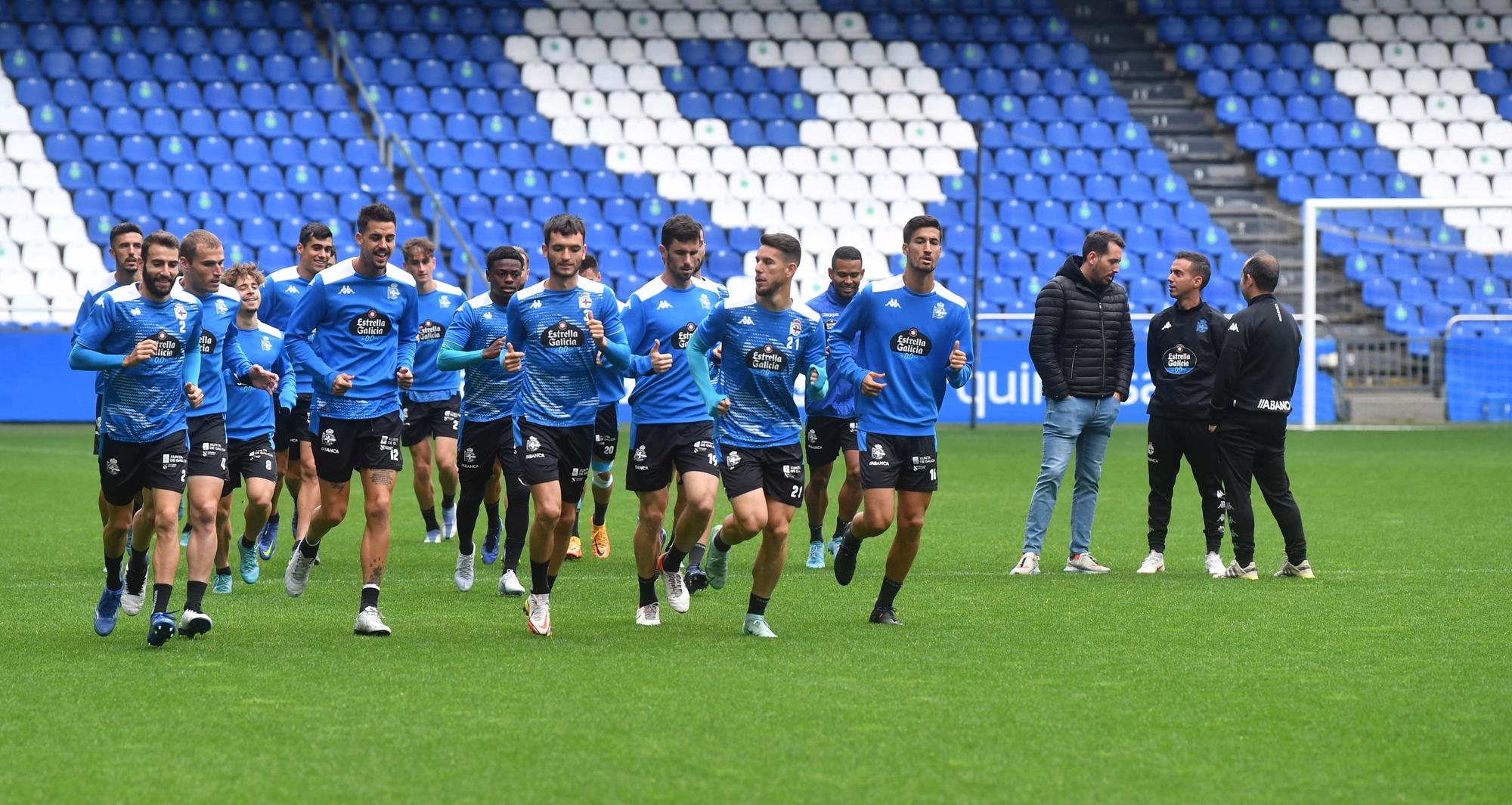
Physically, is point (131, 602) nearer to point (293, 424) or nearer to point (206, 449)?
point (206, 449)

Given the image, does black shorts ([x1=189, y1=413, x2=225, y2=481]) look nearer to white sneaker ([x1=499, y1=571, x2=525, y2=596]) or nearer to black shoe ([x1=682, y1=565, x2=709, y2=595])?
white sneaker ([x1=499, y1=571, x2=525, y2=596])

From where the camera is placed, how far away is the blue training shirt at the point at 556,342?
8.12m

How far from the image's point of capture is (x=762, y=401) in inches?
313

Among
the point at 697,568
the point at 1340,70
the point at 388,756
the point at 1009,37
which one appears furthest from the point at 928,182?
the point at 388,756

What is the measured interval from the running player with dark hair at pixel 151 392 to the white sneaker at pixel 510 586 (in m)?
2.13

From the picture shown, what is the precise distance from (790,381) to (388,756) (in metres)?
3.08

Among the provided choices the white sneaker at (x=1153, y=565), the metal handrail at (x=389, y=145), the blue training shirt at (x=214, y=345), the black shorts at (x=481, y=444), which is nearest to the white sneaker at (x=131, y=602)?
the blue training shirt at (x=214, y=345)

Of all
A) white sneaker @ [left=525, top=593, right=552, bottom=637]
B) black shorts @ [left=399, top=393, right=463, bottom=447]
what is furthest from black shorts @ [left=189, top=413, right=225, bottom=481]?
black shorts @ [left=399, top=393, right=463, bottom=447]

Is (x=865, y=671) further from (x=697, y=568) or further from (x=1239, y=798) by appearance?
(x=697, y=568)

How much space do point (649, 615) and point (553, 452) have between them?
0.94m

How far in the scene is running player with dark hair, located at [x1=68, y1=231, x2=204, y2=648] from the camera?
7520 mm

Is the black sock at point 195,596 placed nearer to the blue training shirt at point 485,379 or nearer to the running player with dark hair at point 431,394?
the blue training shirt at point 485,379

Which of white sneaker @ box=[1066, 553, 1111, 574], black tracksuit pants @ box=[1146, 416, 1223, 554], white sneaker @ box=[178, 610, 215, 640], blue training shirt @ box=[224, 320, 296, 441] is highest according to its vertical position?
blue training shirt @ box=[224, 320, 296, 441]

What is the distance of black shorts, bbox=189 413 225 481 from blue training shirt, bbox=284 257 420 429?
1.71ft
